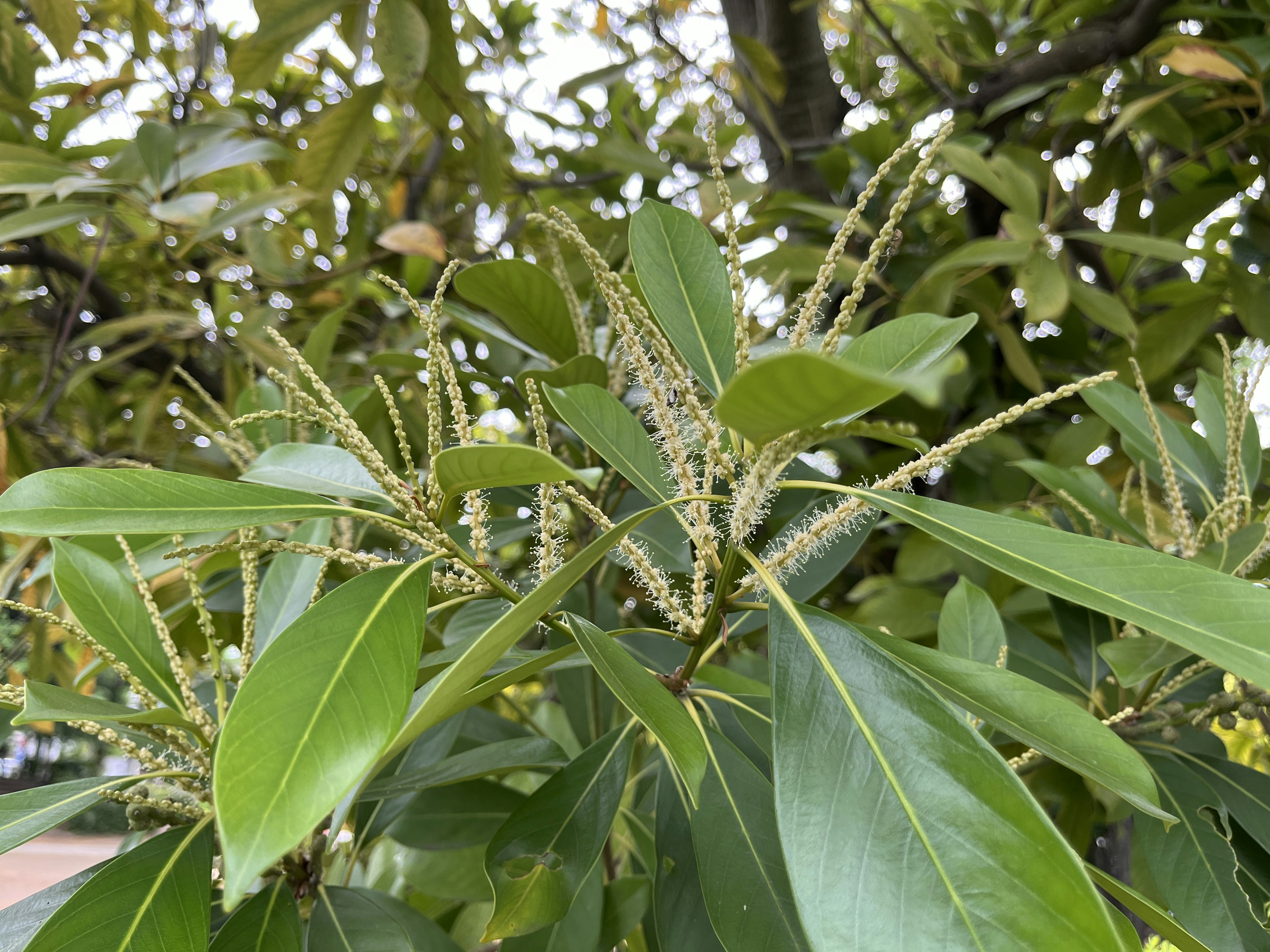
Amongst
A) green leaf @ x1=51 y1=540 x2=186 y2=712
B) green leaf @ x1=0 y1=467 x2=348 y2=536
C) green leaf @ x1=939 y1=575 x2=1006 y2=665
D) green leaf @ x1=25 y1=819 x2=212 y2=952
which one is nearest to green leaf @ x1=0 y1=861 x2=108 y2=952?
green leaf @ x1=25 y1=819 x2=212 y2=952

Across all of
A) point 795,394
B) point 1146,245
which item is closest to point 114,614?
point 795,394

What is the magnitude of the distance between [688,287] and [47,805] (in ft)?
2.04

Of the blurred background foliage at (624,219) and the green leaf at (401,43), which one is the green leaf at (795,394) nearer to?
the blurred background foliage at (624,219)

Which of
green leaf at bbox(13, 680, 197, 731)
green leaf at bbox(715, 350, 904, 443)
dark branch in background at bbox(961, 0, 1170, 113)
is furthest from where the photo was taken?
→ dark branch in background at bbox(961, 0, 1170, 113)

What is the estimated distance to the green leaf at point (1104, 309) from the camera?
4.21 feet

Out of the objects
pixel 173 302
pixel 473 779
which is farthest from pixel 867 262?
pixel 173 302

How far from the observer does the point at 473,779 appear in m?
0.85

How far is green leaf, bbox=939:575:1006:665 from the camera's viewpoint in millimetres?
745

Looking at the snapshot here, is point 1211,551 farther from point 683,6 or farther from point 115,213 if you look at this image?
point 683,6

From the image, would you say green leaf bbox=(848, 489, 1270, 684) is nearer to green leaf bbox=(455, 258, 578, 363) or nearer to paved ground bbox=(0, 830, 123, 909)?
green leaf bbox=(455, 258, 578, 363)

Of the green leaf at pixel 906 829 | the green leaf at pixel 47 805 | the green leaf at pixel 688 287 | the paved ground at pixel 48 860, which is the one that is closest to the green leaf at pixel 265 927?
the green leaf at pixel 47 805

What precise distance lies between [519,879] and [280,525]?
0.53 metres

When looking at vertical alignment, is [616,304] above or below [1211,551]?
above

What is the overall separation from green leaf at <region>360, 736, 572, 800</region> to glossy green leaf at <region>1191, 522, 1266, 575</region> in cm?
63
